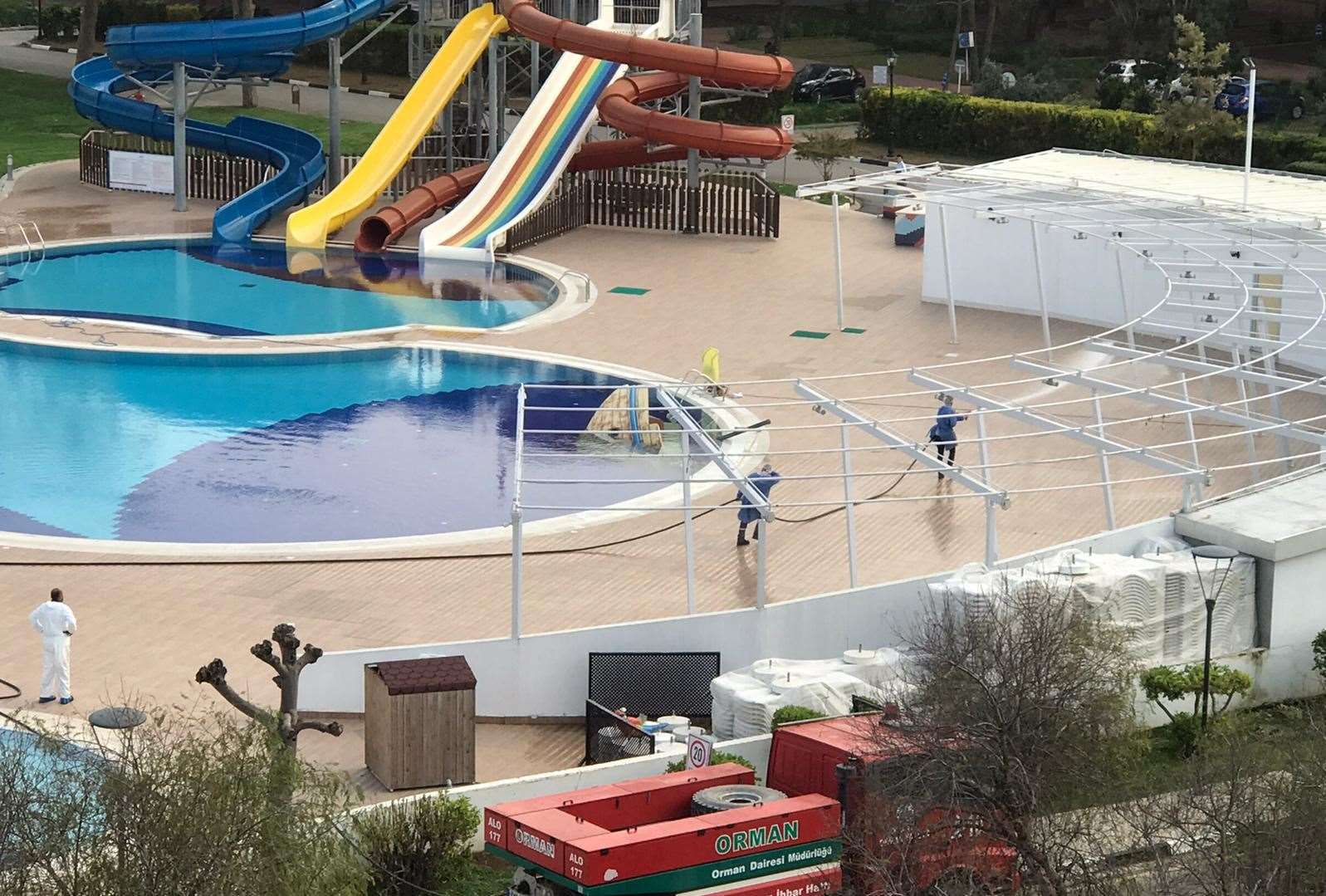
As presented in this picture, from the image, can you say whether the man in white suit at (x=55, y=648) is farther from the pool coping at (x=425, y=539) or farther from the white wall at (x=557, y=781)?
the pool coping at (x=425, y=539)

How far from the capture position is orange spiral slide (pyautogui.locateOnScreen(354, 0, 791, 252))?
136ft

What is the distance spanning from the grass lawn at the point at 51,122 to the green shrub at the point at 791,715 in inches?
1331

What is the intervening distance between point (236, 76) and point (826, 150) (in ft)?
46.8

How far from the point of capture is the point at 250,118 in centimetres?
4669

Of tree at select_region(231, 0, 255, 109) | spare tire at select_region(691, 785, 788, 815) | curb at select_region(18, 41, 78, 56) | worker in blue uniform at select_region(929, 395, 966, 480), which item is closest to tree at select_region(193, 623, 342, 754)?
spare tire at select_region(691, 785, 788, 815)

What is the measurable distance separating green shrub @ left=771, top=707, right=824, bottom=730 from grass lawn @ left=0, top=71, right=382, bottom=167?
33.8 metres

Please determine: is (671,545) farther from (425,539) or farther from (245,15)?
(245,15)

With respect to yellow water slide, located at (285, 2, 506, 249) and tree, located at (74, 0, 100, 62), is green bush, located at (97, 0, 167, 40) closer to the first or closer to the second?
tree, located at (74, 0, 100, 62)

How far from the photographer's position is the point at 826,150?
49.6m

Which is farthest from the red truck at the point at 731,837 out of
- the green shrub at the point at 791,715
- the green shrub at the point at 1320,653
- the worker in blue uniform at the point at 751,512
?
the worker in blue uniform at the point at 751,512

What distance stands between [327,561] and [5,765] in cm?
1083

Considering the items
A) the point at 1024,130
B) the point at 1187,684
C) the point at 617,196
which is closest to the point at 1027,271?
the point at 617,196

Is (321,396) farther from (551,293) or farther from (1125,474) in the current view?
(1125,474)

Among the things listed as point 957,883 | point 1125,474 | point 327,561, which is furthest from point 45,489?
point 957,883
